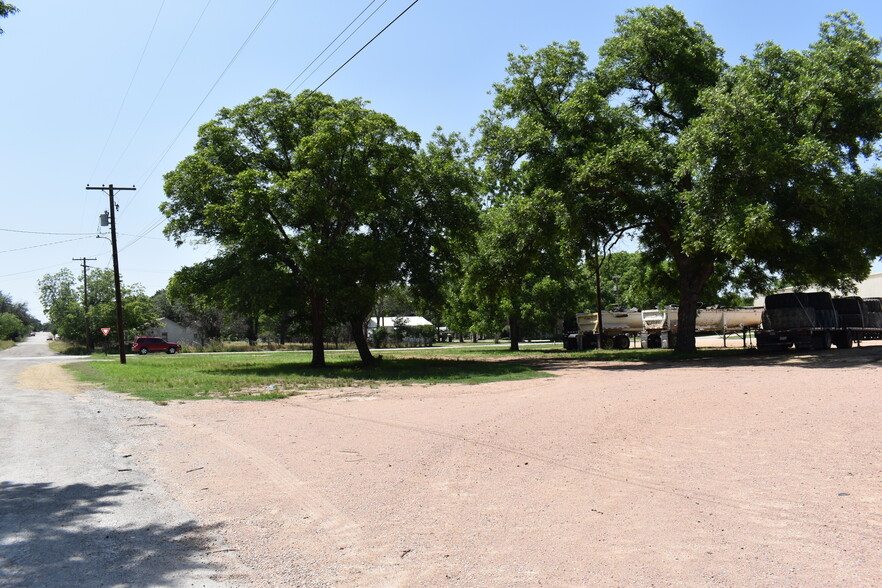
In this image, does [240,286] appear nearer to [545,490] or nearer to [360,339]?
[360,339]

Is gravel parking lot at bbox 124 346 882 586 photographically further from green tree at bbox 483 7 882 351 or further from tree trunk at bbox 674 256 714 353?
tree trunk at bbox 674 256 714 353

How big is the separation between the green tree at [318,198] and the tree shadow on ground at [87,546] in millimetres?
18664

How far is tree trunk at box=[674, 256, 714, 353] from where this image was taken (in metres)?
30.7

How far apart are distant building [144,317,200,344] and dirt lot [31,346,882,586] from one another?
84105 millimetres

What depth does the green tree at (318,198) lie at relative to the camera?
83.7 feet

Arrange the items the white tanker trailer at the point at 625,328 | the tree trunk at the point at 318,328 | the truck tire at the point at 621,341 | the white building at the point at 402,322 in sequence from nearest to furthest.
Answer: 1. the tree trunk at the point at 318,328
2. the white tanker trailer at the point at 625,328
3. the truck tire at the point at 621,341
4. the white building at the point at 402,322

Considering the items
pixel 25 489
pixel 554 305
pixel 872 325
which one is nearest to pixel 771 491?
pixel 25 489

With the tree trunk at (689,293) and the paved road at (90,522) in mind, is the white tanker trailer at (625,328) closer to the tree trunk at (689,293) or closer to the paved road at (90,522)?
the tree trunk at (689,293)

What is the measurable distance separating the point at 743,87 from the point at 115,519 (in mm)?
25203

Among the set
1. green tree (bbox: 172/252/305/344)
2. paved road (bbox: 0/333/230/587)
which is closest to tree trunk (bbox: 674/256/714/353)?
green tree (bbox: 172/252/305/344)

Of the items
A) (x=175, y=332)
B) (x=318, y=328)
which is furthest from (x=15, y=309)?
(x=318, y=328)

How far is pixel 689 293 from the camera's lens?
30.9 m

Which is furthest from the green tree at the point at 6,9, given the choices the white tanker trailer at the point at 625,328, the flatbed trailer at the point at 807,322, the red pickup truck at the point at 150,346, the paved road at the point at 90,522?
the red pickup truck at the point at 150,346

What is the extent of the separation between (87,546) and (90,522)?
2.40 feet
